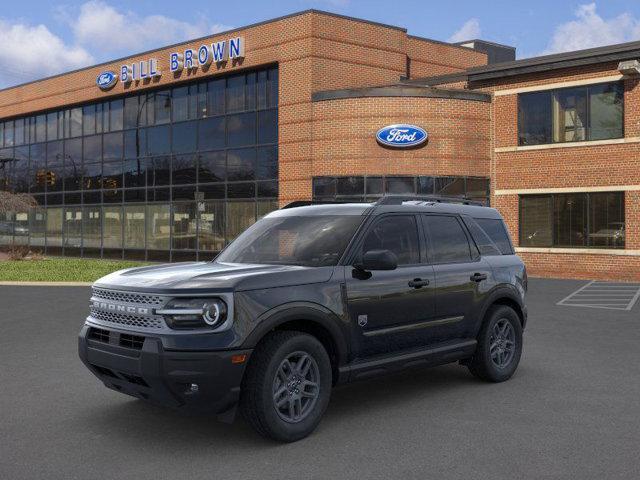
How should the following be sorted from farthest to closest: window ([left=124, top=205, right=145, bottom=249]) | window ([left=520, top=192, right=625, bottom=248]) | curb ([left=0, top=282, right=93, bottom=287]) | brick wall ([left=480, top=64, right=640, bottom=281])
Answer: window ([left=124, top=205, right=145, bottom=249]) → window ([left=520, top=192, right=625, bottom=248]) → brick wall ([left=480, top=64, right=640, bottom=281]) → curb ([left=0, top=282, right=93, bottom=287])

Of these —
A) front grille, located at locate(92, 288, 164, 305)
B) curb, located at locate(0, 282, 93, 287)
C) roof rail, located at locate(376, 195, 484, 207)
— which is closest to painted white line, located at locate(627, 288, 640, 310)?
roof rail, located at locate(376, 195, 484, 207)

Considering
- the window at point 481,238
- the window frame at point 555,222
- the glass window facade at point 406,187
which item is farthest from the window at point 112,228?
the window at point 481,238

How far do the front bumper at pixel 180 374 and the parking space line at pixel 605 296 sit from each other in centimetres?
1168

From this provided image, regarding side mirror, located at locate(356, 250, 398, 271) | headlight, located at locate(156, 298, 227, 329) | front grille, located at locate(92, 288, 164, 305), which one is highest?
side mirror, located at locate(356, 250, 398, 271)

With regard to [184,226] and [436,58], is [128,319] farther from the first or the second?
[436,58]

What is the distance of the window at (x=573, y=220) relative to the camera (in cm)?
2216

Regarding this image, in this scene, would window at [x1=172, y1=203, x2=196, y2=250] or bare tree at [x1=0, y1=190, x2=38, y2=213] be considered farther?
bare tree at [x1=0, y1=190, x2=38, y2=213]

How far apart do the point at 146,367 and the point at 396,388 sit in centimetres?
304

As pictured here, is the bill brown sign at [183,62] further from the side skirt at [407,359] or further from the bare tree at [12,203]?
the side skirt at [407,359]

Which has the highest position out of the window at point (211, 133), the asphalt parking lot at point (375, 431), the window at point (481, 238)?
the window at point (211, 133)

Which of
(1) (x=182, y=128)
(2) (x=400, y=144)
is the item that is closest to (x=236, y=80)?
(1) (x=182, y=128)

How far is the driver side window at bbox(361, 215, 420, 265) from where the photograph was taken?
20.7 feet

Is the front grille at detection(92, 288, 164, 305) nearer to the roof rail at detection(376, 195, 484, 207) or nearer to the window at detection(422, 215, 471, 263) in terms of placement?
the roof rail at detection(376, 195, 484, 207)

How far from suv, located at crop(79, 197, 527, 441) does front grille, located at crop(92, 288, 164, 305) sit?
0.01m
